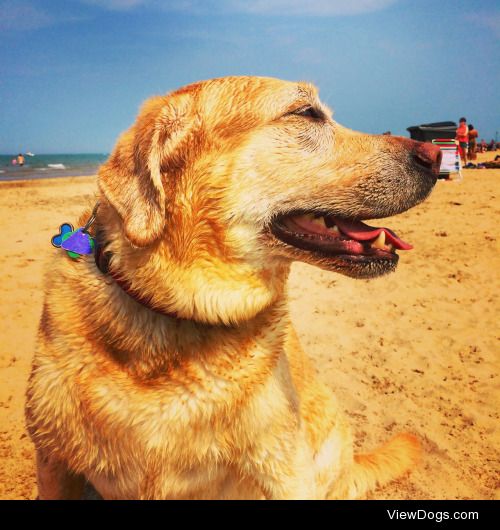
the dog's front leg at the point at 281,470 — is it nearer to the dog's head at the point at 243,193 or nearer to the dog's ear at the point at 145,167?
the dog's head at the point at 243,193

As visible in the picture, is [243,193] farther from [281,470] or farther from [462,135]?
[462,135]

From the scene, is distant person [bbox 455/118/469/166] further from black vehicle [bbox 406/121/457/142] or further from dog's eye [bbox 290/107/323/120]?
dog's eye [bbox 290/107/323/120]

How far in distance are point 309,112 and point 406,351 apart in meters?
2.93

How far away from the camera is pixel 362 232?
7.30ft

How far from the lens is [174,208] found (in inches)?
73.7

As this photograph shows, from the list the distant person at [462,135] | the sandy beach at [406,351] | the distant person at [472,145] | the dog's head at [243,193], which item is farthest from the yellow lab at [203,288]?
the distant person at [472,145]

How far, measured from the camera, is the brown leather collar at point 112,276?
186cm

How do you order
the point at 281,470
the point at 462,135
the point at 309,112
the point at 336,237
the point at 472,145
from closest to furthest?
the point at 281,470, the point at 336,237, the point at 309,112, the point at 462,135, the point at 472,145

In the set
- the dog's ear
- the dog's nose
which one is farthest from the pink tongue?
the dog's ear

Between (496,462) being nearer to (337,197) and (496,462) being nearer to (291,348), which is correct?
(291,348)

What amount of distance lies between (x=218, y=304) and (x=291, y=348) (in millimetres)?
750

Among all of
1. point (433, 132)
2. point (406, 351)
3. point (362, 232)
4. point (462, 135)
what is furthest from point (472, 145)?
point (362, 232)

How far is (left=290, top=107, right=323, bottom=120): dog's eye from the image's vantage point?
2.27m
